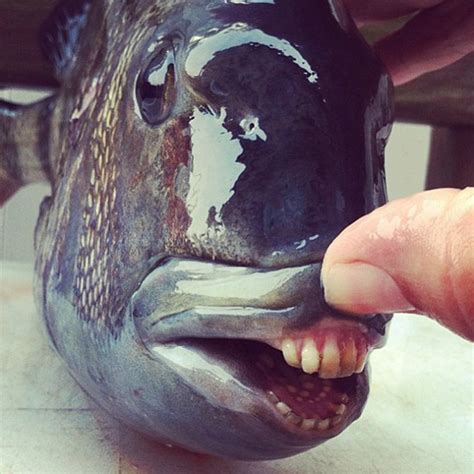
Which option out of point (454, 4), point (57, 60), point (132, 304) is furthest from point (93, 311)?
point (454, 4)

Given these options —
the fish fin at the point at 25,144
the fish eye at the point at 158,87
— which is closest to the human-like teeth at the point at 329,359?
the fish eye at the point at 158,87

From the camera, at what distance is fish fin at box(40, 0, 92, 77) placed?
0.66 metres

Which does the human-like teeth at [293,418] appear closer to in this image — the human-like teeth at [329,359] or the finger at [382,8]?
the human-like teeth at [329,359]

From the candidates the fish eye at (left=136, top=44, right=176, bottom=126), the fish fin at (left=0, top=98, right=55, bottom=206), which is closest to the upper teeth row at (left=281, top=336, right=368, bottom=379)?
the fish eye at (left=136, top=44, right=176, bottom=126)

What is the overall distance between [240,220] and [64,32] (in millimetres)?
324

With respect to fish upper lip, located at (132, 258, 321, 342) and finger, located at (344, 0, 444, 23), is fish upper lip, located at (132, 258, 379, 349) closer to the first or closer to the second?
fish upper lip, located at (132, 258, 321, 342)

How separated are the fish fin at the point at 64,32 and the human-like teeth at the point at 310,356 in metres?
0.34

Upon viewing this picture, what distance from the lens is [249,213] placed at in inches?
16.5

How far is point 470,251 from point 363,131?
19 centimetres

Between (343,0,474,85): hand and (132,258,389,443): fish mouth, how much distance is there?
42 cm

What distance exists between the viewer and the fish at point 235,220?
1.35ft

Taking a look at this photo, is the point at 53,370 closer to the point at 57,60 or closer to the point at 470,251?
the point at 57,60

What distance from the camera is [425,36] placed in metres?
0.81

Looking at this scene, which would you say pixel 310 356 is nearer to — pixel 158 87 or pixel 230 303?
pixel 230 303
